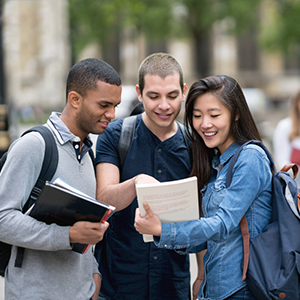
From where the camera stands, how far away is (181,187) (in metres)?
2.02

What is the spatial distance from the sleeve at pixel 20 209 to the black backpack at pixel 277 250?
89 cm

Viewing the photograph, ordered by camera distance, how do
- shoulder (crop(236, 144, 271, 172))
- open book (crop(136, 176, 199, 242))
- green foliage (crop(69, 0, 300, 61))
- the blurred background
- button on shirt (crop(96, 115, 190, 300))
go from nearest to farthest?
1. open book (crop(136, 176, 199, 242))
2. shoulder (crop(236, 144, 271, 172))
3. button on shirt (crop(96, 115, 190, 300))
4. the blurred background
5. green foliage (crop(69, 0, 300, 61))

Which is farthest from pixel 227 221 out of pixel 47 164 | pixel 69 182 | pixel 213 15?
pixel 213 15

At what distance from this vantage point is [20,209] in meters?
2.10

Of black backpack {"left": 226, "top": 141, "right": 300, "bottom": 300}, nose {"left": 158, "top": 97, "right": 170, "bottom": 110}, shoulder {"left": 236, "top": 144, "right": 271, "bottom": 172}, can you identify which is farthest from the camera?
nose {"left": 158, "top": 97, "right": 170, "bottom": 110}

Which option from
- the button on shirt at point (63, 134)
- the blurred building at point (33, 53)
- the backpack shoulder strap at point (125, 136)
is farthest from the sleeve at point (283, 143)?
the blurred building at point (33, 53)

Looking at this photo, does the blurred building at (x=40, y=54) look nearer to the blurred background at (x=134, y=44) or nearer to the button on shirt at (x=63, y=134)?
the blurred background at (x=134, y=44)

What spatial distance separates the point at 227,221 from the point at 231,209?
6 centimetres

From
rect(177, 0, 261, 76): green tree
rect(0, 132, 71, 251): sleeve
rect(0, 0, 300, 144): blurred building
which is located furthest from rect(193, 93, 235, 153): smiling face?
rect(177, 0, 261, 76): green tree

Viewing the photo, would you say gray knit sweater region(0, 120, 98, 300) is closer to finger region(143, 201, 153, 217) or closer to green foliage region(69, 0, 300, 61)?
finger region(143, 201, 153, 217)

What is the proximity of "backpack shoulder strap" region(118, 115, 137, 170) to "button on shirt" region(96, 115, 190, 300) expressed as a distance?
26 millimetres

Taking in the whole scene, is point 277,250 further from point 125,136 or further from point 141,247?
point 125,136

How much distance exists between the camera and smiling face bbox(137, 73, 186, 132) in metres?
2.72

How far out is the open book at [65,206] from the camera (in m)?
2.03
